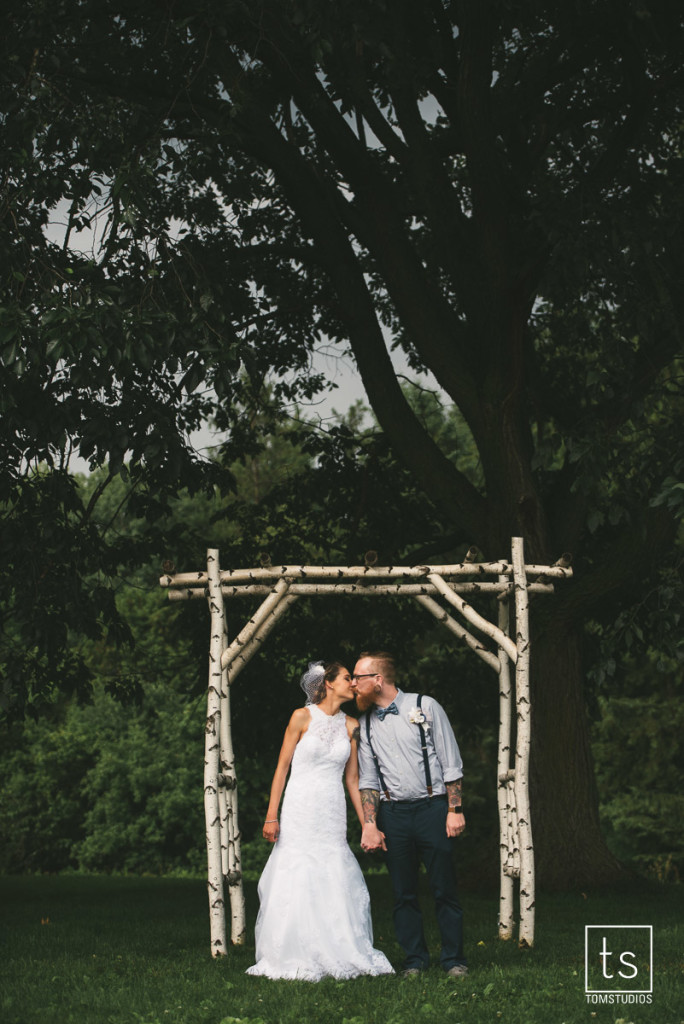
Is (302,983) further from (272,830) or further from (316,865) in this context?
(272,830)

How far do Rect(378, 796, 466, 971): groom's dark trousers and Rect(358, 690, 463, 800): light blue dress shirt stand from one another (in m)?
0.11

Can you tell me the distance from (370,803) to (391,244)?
781cm

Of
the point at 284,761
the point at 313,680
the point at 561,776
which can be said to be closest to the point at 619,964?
the point at 284,761

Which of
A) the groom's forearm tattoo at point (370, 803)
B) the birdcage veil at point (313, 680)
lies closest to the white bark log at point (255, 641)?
the birdcage veil at point (313, 680)

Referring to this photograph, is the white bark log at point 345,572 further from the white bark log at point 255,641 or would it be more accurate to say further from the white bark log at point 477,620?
the white bark log at point 255,641

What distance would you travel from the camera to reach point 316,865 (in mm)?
7527

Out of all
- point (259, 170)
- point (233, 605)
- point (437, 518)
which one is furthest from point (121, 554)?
point (259, 170)

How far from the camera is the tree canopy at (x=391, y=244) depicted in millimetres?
10109

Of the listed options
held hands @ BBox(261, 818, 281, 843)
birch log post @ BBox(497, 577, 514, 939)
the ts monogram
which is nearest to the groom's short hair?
held hands @ BBox(261, 818, 281, 843)

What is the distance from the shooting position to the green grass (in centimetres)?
630

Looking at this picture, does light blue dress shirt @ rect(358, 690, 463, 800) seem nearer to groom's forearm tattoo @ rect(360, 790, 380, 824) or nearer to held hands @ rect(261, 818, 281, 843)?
groom's forearm tattoo @ rect(360, 790, 380, 824)

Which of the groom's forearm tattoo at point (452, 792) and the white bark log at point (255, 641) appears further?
the white bark log at point (255, 641)

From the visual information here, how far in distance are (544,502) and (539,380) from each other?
8.54 feet

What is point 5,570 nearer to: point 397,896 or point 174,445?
point 174,445
